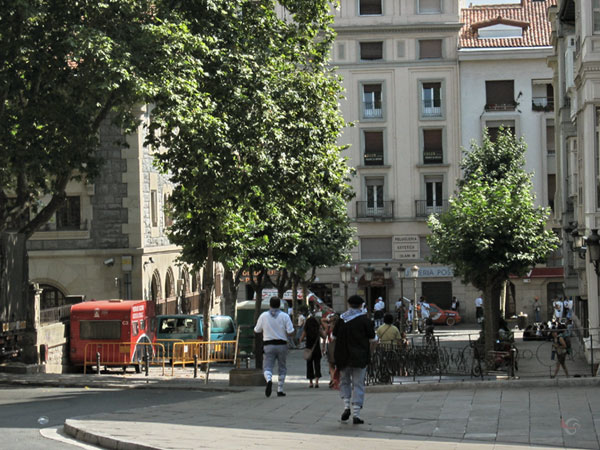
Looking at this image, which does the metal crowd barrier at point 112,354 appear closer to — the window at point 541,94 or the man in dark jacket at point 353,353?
the man in dark jacket at point 353,353

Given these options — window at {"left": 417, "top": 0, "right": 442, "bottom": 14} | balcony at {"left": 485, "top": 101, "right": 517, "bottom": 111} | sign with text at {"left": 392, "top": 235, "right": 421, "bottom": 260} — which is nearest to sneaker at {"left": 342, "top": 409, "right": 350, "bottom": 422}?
sign with text at {"left": 392, "top": 235, "right": 421, "bottom": 260}

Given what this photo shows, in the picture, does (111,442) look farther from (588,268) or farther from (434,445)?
(588,268)

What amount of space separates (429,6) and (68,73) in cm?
3856

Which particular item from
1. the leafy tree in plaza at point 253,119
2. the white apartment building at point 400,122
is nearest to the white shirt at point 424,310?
the white apartment building at point 400,122

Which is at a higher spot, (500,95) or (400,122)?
(500,95)

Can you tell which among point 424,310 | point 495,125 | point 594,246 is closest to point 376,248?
point 424,310

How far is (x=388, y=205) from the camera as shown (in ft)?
193

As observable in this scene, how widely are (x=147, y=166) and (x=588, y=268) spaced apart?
66.4ft

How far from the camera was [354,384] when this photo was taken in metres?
13.2

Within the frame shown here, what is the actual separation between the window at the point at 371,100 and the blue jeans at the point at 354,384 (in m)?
46.6

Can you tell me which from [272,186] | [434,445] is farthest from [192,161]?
[434,445]

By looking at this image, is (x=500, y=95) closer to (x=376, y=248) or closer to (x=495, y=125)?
(x=495, y=125)

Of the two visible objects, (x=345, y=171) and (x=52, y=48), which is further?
(x=345, y=171)

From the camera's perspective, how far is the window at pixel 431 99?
59094 millimetres
